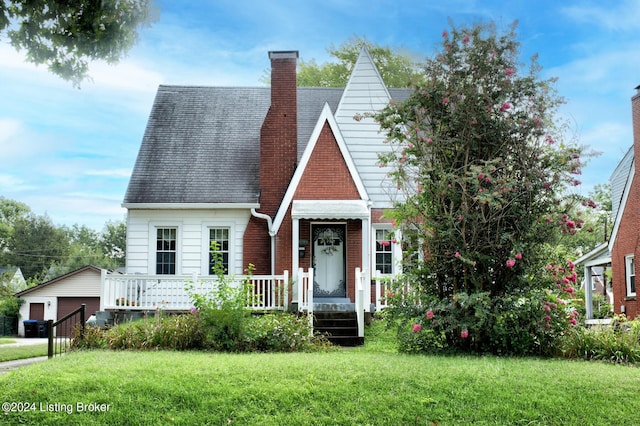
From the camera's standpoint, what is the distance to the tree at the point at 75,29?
48.2 ft

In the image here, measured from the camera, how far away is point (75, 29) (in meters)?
14.7

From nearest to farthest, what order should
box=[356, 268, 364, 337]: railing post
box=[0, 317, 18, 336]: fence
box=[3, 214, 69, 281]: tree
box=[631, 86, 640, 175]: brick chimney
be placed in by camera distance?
box=[356, 268, 364, 337]: railing post
box=[631, 86, 640, 175]: brick chimney
box=[0, 317, 18, 336]: fence
box=[3, 214, 69, 281]: tree

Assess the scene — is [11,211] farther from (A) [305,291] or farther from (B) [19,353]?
(A) [305,291]

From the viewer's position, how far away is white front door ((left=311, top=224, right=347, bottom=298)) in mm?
18391

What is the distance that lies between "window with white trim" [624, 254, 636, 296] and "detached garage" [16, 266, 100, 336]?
2691 centimetres

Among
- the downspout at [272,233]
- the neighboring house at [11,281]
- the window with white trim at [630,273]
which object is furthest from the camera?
the neighboring house at [11,281]

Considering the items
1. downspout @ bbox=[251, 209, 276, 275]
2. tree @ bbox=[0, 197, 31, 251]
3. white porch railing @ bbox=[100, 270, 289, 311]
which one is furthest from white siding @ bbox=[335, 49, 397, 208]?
tree @ bbox=[0, 197, 31, 251]

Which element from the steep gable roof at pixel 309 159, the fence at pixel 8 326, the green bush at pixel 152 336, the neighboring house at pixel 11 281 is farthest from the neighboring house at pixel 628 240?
the neighboring house at pixel 11 281

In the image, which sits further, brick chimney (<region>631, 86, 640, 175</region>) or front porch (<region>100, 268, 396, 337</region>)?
brick chimney (<region>631, 86, 640, 175</region>)

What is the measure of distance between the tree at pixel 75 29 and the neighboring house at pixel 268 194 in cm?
493

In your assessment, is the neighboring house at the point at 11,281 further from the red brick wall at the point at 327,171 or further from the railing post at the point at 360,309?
the railing post at the point at 360,309

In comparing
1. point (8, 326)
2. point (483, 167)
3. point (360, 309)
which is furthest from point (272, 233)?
point (8, 326)

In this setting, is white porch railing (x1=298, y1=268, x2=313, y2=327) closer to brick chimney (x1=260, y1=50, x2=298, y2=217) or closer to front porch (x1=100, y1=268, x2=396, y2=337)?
front porch (x1=100, y1=268, x2=396, y2=337)

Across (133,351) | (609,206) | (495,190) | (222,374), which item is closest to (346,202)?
(495,190)
